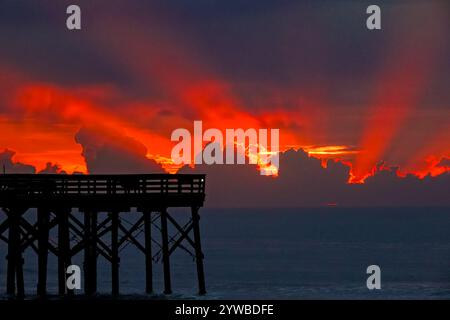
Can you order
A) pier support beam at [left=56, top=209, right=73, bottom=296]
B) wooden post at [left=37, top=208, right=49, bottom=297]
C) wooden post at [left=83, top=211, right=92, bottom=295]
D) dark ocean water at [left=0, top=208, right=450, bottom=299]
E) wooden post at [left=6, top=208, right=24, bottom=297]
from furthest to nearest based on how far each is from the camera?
dark ocean water at [left=0, top=208, right=450, bottom=299] < wooden post at [left=83, top=211, right=92, bottom=295] < pier support beam at [left=56, top=209, right=73, bottom=296] < wooden post at [left=6, top=208, right=24, bottom=297] < wooden post at [left=37, top=208, right=49, bottom=297]

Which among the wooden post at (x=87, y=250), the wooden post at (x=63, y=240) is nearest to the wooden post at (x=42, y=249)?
the wooden post at (x=63, y=240)

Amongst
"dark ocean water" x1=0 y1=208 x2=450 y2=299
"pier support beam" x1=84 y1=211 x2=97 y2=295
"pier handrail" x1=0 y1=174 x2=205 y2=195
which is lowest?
"dark ocean water" x1=0 y1=208 x2=450 y2=299

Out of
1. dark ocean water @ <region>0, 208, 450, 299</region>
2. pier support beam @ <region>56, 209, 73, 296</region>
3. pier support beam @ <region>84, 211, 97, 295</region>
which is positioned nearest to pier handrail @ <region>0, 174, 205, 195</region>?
pier support beam @ <region>56, 209, 73, 296</region>

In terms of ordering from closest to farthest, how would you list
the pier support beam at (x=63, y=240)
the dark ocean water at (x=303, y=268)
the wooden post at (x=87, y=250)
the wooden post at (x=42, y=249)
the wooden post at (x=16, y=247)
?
the wooden post at (x=42, y=249), the wooden post at (x=16, y=247), the pier support beam at (x=63, y=240), the wooden post at (x=87, y=250), the dark ocean water at (x=303, y=268)

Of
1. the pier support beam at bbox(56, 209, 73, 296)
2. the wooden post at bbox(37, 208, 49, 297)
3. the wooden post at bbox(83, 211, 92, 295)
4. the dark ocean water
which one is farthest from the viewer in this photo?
the dark ocean water

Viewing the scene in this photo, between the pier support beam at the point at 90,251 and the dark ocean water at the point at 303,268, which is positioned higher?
the pier support beam at the point at 90,251

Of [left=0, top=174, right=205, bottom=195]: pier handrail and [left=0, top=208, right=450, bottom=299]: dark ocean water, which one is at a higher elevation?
[left=0, top=174, right=205, bottom=195]: pier handrail

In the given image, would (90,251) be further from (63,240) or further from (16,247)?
(16,247)

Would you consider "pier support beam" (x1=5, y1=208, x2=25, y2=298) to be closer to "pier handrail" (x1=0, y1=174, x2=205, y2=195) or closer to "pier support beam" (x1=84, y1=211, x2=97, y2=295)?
"pier handrail" (x1=0, y1=174, x2=205, y2=195)

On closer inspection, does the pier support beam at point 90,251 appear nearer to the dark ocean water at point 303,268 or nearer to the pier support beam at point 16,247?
the pier support beam at point 16,247

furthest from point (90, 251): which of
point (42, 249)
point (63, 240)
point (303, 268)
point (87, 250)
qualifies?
point (303, 268)

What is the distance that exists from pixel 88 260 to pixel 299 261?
65248mm

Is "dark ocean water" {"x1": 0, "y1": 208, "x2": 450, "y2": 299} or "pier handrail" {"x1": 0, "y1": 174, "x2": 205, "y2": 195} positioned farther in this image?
"dark ocean water" {"x1": 0, "y1": 208, "x2": 450, "y2": 299}
